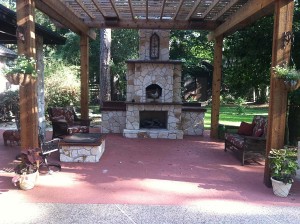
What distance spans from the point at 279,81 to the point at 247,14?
1888 millimetres

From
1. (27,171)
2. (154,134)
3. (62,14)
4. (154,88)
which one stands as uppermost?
(62,14)

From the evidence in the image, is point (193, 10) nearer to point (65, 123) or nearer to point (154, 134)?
point (154, 134)

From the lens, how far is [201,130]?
980 cm

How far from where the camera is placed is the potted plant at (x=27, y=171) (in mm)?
4551

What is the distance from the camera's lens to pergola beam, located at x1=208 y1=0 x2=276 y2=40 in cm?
529

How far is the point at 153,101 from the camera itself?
9492 millimetres

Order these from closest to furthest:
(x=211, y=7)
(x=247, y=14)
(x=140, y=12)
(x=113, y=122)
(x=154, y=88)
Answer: (x=247, y=14) < (x=211, y=7) < (x=140, y=12) < (x=154, y=88) < (x=113, y=122)

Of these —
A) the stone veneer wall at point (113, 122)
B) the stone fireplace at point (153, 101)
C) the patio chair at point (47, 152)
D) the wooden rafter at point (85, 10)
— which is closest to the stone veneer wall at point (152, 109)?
the stone fireplace at point (153, 101)

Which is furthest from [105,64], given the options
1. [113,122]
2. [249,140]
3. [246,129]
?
[249,140]

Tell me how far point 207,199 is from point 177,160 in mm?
2218

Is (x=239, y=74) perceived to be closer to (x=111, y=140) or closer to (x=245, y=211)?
(x=111, y=140)

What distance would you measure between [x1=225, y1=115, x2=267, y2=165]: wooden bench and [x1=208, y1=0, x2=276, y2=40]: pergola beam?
2.21m

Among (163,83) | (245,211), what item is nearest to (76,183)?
(245,211)

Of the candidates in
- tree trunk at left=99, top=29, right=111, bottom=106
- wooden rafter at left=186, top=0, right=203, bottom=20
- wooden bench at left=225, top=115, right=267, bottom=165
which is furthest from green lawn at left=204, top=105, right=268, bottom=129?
wooden rafter at left=186, top=0, right=203, bottom=20
